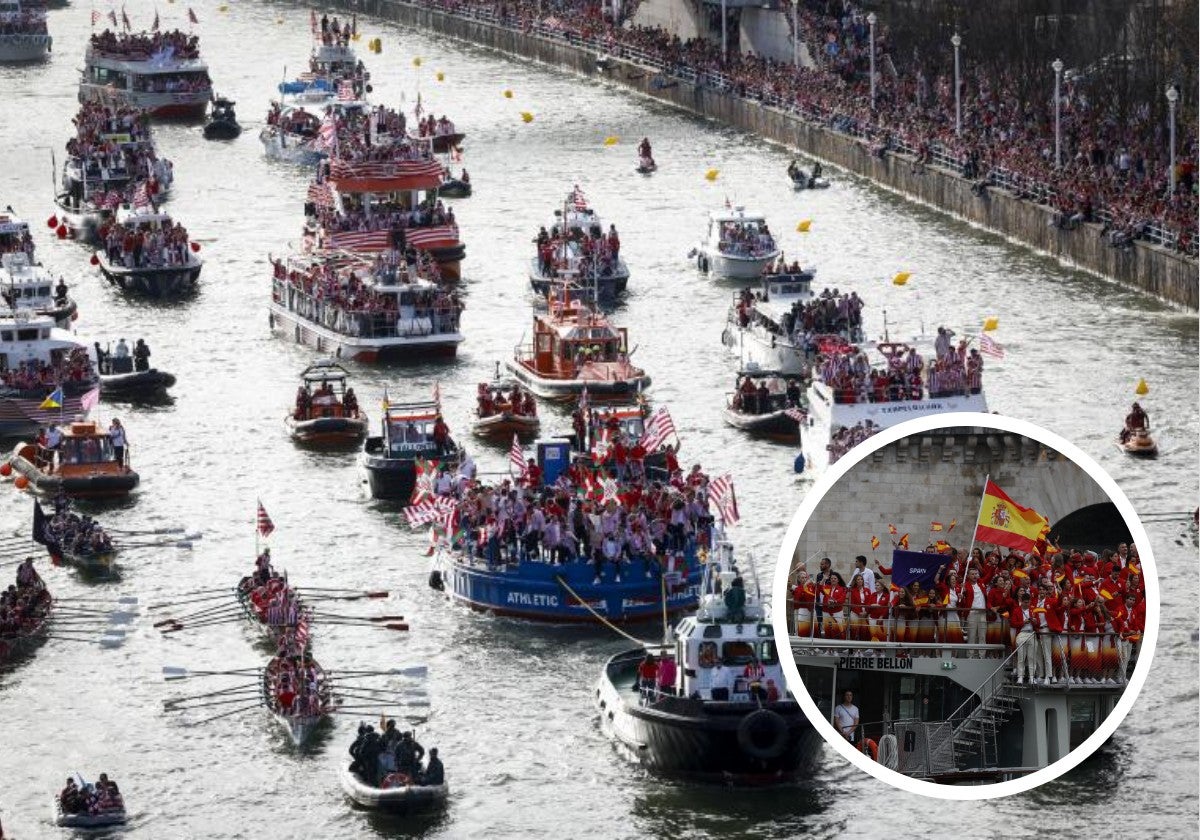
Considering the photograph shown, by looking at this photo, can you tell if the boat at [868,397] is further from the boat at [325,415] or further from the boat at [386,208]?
the boat at [386,208]

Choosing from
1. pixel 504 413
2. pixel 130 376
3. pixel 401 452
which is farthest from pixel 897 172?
pixel 401 452

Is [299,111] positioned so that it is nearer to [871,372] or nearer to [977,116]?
[977,116]

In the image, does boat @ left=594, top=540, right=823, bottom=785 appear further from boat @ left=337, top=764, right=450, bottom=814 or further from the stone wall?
the stone wall

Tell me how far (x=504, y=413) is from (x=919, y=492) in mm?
65270

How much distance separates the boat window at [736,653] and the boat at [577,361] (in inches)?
1347

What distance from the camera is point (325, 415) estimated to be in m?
77.2

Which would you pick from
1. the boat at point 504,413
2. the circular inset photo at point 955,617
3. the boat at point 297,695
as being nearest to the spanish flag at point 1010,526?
the circular inset photo at point 955,617

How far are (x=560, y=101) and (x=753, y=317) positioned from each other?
57.3m

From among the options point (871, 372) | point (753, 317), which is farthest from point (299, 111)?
point (871, 372)

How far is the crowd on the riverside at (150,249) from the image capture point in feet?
329

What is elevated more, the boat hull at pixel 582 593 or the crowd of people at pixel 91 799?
the boat hull at pixel 582 593

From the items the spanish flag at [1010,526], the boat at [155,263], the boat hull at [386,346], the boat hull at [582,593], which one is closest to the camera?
the spanish flag at [1010,526]

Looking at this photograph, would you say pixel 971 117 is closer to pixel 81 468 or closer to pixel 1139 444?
pixel 1139 444

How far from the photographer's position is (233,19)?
581 ft
